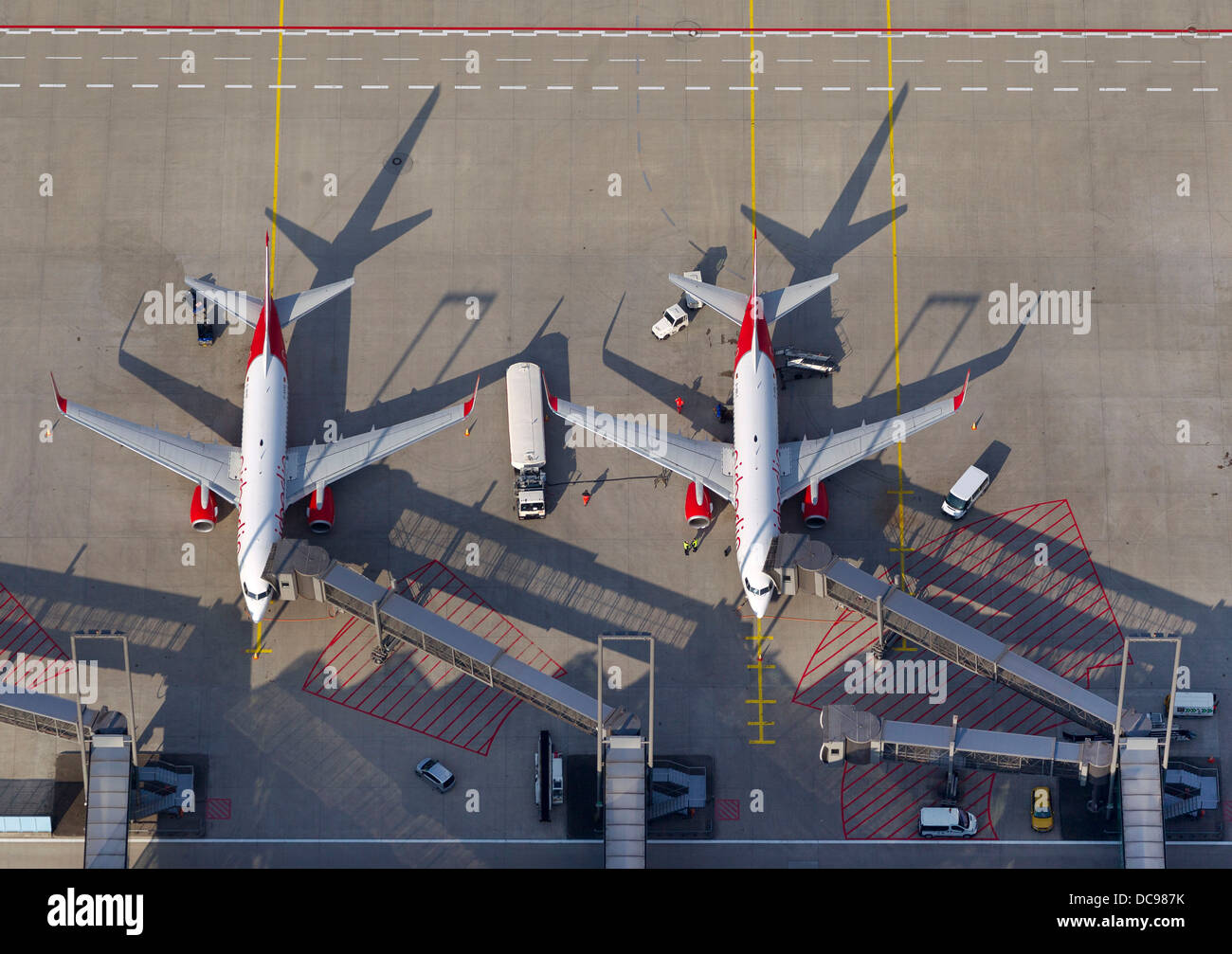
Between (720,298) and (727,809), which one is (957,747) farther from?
(720,298)

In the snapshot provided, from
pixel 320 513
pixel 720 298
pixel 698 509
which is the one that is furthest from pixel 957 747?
pixel 320 513

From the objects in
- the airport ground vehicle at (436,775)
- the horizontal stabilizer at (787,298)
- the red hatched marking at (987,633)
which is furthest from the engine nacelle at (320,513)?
the red hatched marking at (987,633)

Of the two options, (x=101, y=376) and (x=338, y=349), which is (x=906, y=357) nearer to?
(x=338, y=349)

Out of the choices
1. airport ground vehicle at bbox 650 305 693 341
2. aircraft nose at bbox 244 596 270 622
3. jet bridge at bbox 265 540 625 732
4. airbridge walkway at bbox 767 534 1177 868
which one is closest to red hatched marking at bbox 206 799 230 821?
aircraft nose at bbox 244 596 270 622

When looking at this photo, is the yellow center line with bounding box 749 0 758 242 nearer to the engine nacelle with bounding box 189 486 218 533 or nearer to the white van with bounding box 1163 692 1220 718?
the engine nacelle with bounding box 189 486 218 533

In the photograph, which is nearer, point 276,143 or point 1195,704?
point 1195,704
